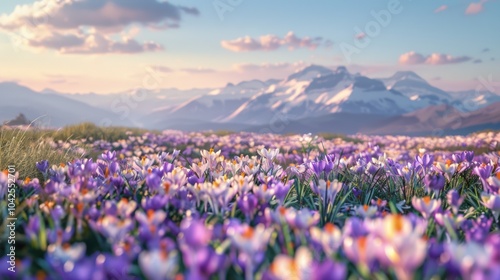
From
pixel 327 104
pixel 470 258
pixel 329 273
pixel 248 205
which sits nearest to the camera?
pixel 329 273

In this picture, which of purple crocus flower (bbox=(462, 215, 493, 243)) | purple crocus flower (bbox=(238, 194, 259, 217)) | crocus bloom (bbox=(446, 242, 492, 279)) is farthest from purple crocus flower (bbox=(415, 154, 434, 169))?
crocus bloom (bbox=(446, 242, 492, 279))

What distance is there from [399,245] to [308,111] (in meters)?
169

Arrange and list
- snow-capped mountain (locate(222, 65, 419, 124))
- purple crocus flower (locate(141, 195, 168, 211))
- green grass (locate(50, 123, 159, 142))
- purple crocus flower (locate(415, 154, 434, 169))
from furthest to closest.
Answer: snow-capped mountain (locate(222, 65, 419, 124))
green grass (locate(50, 123, 159, 142))
purple crocus flower (locate(415, 154, 434, 169))
purple crocus flower (locate(141, 195, 168, 211))

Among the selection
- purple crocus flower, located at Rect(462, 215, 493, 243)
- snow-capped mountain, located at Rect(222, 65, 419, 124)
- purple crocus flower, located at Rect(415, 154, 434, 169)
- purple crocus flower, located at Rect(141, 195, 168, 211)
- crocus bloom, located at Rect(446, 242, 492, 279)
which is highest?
snow-capped mountain, located at Rect(222, 65, 419, 124)

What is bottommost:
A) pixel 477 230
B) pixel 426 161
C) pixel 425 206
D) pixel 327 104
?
pixel 477 230

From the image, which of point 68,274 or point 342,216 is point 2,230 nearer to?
point 68,274

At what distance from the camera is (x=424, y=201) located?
3.04 meters

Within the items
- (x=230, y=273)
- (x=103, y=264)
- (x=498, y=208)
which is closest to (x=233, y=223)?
(x=230, y=273)

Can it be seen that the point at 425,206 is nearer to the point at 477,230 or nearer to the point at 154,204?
the point at 477,230

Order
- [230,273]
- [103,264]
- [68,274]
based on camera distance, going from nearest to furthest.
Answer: [68,274], [103,264], [230,273]

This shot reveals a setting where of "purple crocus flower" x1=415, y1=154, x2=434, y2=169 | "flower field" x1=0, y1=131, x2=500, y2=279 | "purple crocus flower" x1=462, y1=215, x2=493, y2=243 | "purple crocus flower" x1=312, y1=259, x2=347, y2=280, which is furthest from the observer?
"purple crocus flower" x1=415, y1=154, x2=434, y2=169

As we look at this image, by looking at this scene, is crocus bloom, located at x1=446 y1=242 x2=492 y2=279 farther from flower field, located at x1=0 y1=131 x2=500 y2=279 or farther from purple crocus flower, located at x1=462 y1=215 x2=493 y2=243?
purple crocus flower, located at x1=462 y1=215 x2=493 y2=243

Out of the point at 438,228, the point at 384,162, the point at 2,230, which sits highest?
the point at 384,162

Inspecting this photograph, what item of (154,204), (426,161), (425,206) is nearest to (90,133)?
(426,161)
